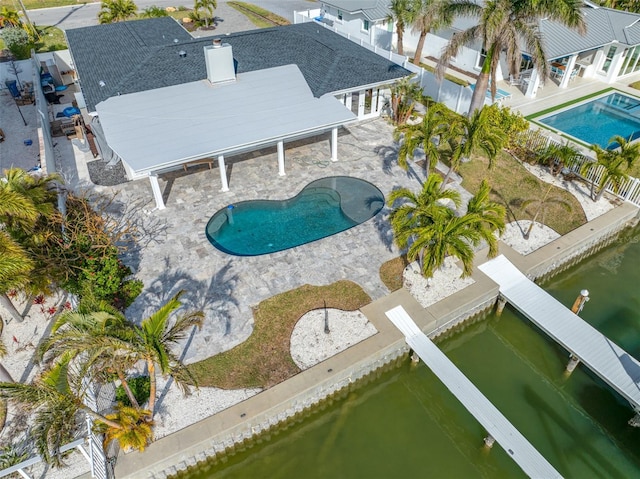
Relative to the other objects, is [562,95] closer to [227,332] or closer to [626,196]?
[626,196]

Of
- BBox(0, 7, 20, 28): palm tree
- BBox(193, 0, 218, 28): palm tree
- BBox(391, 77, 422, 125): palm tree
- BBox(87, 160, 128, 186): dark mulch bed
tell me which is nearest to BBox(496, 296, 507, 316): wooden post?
BBox(391, 77, 422, 125): palm tree

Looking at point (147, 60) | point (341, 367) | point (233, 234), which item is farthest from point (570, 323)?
point (147, 60)

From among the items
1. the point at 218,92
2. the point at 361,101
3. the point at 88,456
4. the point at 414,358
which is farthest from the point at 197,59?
the point at 88,456

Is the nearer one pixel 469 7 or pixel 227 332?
pixel 227 332

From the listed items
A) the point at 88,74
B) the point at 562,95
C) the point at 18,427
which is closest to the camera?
the point at 18,427

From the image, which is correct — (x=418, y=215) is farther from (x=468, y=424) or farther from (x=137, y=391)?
(x=137, y=391)

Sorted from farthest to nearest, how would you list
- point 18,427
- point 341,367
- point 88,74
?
point 88,74 < point 341,367 < point 18,427

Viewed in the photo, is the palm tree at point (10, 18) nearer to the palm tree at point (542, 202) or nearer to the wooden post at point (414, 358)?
the palm tree at point (542, 202)

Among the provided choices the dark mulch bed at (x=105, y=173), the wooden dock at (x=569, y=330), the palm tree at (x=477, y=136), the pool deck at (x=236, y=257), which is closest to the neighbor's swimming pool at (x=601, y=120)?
the palm tree at (x=477, y=136)
